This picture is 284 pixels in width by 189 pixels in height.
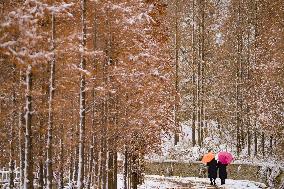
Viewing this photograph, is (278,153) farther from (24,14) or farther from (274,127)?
(24,14)

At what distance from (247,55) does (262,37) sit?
70.2 inches

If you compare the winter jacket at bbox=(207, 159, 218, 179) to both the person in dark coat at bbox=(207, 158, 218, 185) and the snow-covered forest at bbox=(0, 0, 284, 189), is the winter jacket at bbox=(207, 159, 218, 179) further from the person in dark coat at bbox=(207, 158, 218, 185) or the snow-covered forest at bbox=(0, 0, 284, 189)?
the snow-covered forest at bbox=(0, 0, 284, 189)

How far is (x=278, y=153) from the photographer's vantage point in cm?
3359

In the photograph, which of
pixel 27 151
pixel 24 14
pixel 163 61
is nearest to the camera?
pixel 24 14

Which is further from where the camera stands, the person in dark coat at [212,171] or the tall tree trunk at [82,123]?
the person in dark coat at [212,171]

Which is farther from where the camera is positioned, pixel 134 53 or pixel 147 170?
pixel 147 170

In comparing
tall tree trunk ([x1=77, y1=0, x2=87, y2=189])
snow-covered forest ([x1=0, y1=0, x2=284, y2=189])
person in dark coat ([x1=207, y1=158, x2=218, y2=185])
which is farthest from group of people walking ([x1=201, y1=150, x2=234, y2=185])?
tall tree trunk ([x1=77, y1=0, x2=87, y2=189])

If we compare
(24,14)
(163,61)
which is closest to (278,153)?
(163,61)

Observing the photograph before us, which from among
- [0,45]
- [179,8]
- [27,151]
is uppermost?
[179,8]

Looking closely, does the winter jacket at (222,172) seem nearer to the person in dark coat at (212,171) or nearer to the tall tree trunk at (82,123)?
the person in dark coat at (212,171)

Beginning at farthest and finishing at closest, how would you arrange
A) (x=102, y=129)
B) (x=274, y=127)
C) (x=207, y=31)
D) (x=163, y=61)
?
(x=207, y=31), (x=274, y=127), (x=163, y=61), (x=102, y=129)

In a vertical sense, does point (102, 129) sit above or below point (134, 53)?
below

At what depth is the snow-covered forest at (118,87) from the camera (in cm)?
1338

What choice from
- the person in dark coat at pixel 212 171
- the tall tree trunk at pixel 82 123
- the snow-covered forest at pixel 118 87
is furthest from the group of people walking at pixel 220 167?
the tall tree trunk at pixel 82 123
